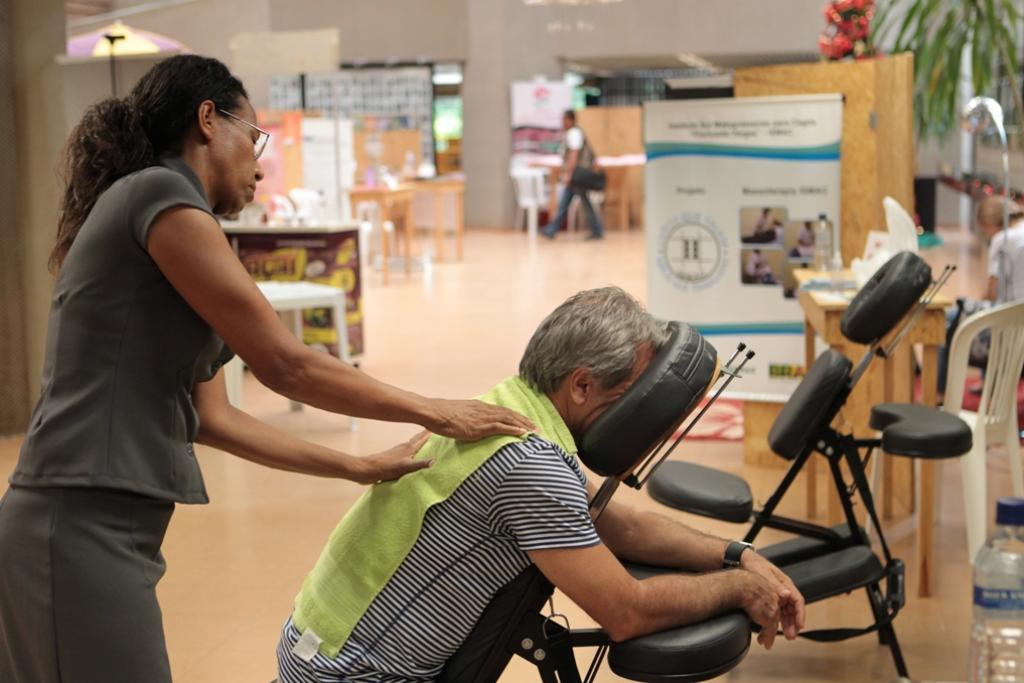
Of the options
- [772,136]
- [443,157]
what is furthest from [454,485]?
[443,157]

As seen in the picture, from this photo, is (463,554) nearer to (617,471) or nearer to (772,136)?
(617,471)

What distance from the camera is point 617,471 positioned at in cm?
194

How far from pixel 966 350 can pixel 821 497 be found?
3.93ft

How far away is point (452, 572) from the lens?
193cm

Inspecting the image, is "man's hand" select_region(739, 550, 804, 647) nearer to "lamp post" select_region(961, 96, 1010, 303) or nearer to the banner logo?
"lamp post" select_region(961, 96, 1010, 303)

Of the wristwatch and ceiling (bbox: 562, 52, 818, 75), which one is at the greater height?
ceiling (bbox: 562, 52, 818, 75)

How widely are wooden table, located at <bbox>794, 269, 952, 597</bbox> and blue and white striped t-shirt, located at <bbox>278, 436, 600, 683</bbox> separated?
2.36 meters

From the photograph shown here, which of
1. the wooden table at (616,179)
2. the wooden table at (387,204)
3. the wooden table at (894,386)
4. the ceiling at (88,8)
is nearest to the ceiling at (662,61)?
the wooden table at (616,179)

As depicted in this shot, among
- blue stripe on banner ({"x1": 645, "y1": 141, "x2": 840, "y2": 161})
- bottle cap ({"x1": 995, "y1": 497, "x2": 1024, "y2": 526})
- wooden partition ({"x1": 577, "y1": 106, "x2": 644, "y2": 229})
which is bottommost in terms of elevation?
bottle cap ({"x1": 995, "y1": 497, "x2": 1024, "y2": 526})

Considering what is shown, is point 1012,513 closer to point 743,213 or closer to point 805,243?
point 805,243

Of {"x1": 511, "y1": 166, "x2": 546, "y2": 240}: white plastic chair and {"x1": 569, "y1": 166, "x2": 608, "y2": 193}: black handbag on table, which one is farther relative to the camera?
{"x1": 511, "y1": 166, "x2": 546, "y2": 240}: white plastic chair

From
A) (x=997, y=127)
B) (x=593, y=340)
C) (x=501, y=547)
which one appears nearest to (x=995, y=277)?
(x=997, y=127)

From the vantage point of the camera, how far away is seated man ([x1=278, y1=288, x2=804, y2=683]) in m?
1.88

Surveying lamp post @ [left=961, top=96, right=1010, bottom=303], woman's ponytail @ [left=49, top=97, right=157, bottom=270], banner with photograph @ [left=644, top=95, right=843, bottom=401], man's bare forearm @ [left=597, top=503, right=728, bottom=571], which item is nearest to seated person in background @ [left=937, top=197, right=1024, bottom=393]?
lamp post @ [left=961, top=96, right=1010, bottom=303]
